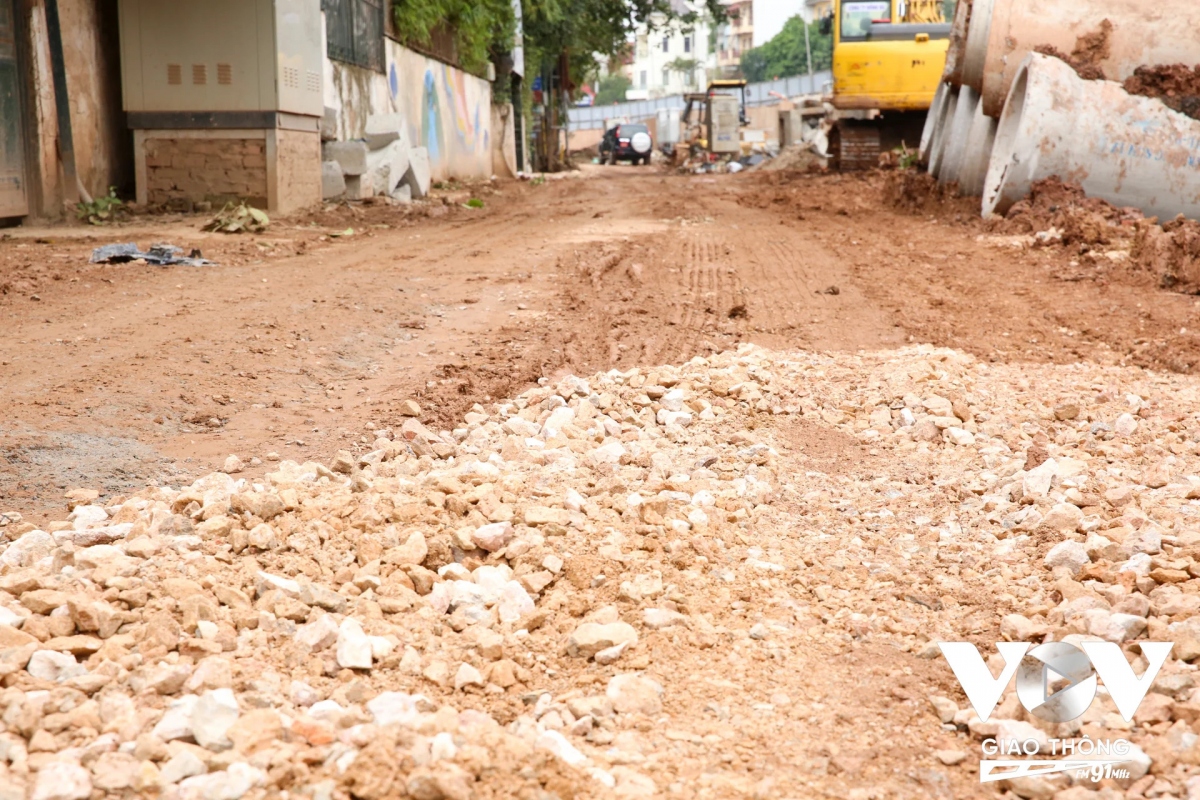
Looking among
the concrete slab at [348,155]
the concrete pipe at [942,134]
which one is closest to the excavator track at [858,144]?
the concrete pipe at [942,134]

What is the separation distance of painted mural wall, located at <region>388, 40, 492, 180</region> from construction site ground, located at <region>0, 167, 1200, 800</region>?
12.0 m

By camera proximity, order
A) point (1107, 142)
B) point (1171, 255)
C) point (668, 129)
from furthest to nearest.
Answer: point (668, 129) → point (1107, 142) → point (1171, 255)

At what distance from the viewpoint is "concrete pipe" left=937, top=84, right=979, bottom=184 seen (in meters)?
13.0

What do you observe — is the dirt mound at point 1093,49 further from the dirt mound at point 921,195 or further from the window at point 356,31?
the window at point 356,31

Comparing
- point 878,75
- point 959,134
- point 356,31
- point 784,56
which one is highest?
point 784,56

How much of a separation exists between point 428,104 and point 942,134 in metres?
9.63

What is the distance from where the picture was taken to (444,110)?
2116cm

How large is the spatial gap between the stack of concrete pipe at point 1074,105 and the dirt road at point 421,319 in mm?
963

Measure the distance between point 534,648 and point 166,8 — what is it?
38.8 ft

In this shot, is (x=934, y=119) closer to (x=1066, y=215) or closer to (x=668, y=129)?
(x=1066, y=215)

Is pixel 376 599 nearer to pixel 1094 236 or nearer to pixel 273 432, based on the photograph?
pixel 273 432

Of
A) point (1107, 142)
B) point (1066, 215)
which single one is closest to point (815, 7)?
point (1107, 142)

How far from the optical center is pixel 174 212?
1269cm

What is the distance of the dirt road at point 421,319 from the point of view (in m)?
4.67
